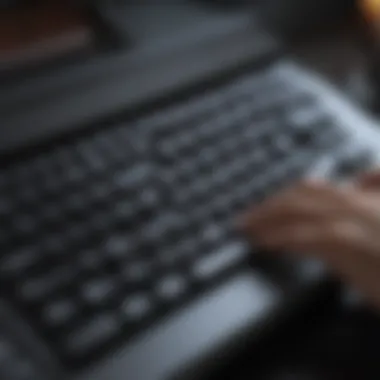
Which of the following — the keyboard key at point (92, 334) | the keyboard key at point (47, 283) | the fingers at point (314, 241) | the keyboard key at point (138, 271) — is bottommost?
the fingers at point (314, 241)

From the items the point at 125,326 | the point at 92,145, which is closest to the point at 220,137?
the point at 92,145

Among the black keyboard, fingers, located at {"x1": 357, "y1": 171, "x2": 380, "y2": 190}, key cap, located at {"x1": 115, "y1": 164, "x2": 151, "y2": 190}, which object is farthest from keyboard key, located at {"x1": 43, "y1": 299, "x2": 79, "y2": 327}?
fingers, located at {"x1": 357, "y1": 171, "x2": 380, "y2": 190}

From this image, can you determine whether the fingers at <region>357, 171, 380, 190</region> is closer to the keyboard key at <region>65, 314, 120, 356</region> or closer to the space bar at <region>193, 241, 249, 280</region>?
the space bar at <region>193, 241, 249, 280</region>

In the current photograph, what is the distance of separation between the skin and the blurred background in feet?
0.06

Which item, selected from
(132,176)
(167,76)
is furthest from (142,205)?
(167,76)

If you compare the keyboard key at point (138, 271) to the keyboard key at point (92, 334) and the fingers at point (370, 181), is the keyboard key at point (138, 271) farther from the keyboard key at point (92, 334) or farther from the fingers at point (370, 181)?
the fingers at point (370, 181)

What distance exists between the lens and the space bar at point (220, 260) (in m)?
0.48

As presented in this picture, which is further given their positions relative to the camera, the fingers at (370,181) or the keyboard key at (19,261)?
the fingers at (370,181)

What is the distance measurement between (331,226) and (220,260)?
0.08 m

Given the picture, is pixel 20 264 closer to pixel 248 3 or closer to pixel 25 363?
pixel 25 363

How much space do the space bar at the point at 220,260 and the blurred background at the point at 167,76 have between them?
0.03 meters

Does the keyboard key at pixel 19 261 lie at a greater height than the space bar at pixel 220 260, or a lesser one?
greater

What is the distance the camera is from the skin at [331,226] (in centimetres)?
50

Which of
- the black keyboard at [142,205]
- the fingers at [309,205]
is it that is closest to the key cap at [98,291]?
the black keyboard at [142,205]
